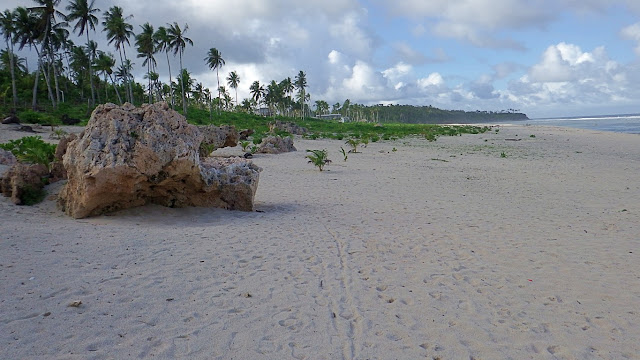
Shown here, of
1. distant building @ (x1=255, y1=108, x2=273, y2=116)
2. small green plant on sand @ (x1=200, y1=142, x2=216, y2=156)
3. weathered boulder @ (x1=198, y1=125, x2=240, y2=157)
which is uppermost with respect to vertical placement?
distant building @ (x1=255, y1=108, x2=273, y2=116)

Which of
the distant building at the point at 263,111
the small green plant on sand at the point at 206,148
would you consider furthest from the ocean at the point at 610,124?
the distant building at the point at 263,111

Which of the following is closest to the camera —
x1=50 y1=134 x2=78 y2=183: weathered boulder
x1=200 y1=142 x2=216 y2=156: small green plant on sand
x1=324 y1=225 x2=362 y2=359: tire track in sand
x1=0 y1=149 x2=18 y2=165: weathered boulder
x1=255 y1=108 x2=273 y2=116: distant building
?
x1=324 y1=225 x2=362 y2=359: tire track in sand

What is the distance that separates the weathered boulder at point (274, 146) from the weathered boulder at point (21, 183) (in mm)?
14431

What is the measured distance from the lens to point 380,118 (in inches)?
6437

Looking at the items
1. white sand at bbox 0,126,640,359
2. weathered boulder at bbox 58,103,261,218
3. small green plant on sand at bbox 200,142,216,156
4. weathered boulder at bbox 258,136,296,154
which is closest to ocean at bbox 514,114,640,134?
weathered boulder at bbox 258,136,296,154

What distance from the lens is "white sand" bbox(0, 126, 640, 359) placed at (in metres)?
3.71

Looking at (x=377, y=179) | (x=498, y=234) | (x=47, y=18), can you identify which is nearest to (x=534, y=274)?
(x=498, y=234)

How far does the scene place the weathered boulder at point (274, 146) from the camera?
22.7 metres

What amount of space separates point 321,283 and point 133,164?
4277 mm

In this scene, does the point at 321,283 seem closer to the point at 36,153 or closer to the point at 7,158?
the point at 36,153

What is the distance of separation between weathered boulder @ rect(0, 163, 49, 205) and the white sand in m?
0.31

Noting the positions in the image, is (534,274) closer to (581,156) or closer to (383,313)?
(383,313)

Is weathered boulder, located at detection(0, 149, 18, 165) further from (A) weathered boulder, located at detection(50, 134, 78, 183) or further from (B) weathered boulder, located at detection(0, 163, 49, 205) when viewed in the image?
(B) weathered boulder, located at detection(0, 163, 49, 205)

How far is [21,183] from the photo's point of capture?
26.1ft
